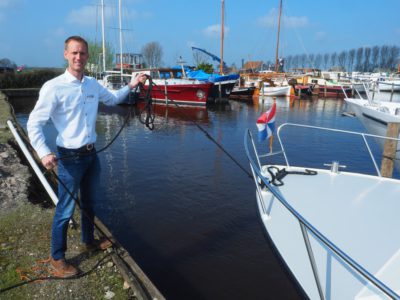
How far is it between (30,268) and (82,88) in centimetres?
196

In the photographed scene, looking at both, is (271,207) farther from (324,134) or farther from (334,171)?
(324,134)

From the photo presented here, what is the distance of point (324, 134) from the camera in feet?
48.9

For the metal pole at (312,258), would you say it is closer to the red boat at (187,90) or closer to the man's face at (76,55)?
the man's face at (76,55)

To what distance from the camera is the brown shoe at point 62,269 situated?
3.34 metres

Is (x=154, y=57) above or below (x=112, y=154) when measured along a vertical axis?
above

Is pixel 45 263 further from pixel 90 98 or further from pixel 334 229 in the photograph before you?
pixel 334 229

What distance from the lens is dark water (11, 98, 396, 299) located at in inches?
184

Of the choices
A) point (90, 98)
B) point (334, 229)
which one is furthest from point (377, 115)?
point (90, 98)

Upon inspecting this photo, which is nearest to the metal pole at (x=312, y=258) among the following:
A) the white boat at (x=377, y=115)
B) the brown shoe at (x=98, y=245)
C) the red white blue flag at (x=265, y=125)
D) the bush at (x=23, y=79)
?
the brown shoe at (x=98, y=245)

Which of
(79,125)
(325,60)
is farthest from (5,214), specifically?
(325,60)

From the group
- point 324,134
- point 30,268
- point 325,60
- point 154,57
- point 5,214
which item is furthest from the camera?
point 325,60

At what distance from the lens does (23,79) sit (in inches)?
1416

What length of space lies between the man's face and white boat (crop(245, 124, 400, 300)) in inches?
83.9

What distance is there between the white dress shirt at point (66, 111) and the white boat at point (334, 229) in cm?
191
